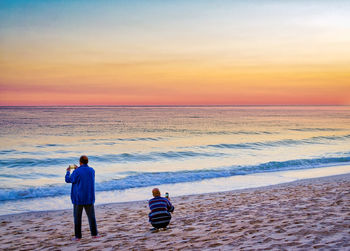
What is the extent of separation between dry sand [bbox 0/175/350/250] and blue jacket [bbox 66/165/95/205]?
97cm

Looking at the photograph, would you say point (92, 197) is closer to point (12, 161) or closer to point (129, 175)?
point (129, 175)

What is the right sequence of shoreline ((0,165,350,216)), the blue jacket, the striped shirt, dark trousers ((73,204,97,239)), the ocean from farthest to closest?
the ocean, shoreline ((0,165,350,216)), the striped shirt, dark trousers ((73,204,97,239)), the blue jacket

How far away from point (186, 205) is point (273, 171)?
11.3 m

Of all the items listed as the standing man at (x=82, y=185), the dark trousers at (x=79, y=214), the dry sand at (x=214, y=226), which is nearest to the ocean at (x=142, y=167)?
the dry sand at (x=214, y=226)

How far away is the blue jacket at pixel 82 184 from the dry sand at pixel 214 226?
0.97 m

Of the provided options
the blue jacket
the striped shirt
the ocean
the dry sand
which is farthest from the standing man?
the ocean

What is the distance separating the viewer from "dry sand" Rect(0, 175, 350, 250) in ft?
19.9

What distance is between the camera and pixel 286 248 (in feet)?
18.0

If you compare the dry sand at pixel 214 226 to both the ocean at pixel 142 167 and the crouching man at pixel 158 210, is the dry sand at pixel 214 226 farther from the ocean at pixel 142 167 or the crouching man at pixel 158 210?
the ocean at pixel 142 167

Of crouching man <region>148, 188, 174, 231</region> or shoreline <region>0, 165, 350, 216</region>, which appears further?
shoreline <region>0, 165, 350, 216</region>

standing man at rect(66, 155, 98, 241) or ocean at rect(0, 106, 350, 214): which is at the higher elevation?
standing man at rect(66, 155, 98, 241)

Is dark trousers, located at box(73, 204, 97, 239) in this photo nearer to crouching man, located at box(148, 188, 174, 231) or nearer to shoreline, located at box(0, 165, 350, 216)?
crouching man, located at box(148, 188, 174, 231)

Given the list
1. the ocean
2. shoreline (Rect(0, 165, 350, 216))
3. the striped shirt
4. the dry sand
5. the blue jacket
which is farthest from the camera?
the ocean

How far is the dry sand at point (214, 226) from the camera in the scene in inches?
239
